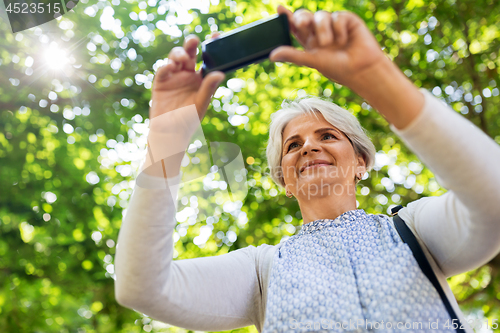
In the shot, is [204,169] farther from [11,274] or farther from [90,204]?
[11,274]

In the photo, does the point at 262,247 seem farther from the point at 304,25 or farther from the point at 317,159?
the point at 304,25

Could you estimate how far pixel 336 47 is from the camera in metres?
0.85

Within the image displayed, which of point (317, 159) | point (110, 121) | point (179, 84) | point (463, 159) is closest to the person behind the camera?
point (463, 159)

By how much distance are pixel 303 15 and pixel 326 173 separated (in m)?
0.75

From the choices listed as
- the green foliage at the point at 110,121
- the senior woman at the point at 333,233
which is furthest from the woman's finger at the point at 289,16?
the green foliage at the point at 110,121

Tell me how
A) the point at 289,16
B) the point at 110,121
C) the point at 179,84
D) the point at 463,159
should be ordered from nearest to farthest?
the point at 463,159
the point at 289,16
the point at 179,84
the point at 110,121

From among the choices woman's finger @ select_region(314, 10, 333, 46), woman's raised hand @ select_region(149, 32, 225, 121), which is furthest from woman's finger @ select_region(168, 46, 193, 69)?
woman's finger @ select_region(314, 10, 333, 46)

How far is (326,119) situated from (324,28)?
2.59 ft

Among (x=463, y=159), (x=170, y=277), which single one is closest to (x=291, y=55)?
(x=463, y=159)

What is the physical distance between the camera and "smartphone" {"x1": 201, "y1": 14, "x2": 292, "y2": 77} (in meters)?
0.90

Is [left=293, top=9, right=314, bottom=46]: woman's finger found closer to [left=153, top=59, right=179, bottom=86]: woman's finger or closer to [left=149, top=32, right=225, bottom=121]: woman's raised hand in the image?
[left=149, top=32, right=225, bottom=121]: woman's raised hand

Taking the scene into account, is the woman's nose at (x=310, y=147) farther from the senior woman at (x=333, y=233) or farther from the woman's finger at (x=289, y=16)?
the woman's finger at (x=289, y=16)

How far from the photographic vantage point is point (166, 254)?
1059 mm

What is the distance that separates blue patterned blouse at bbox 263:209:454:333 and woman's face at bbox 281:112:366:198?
23 centimetres
